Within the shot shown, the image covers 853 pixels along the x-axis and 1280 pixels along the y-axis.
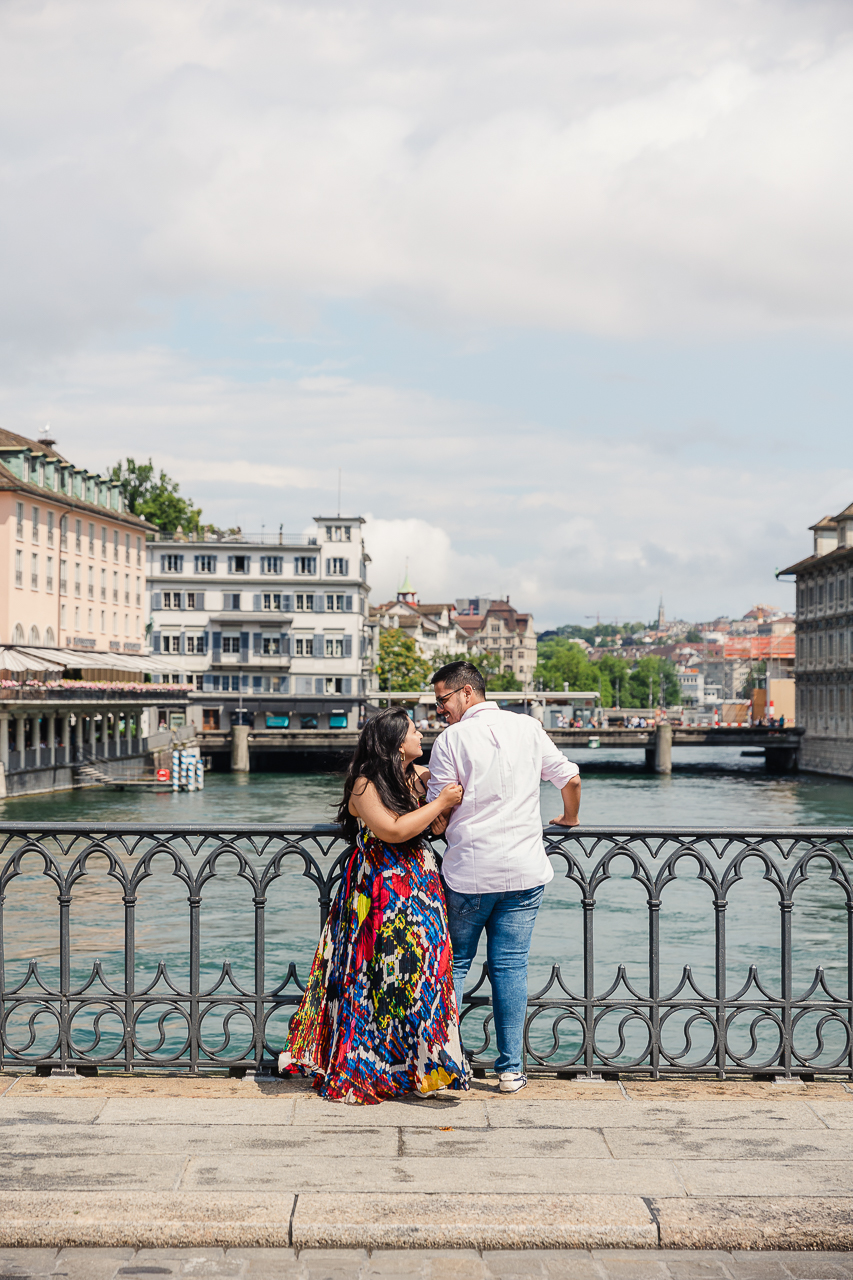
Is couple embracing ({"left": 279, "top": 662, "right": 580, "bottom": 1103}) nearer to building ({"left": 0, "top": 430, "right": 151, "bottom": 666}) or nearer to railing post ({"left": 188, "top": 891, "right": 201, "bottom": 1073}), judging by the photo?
railing post ({"left": 188, "top": 891, "right": 201, "bottom": 1073})

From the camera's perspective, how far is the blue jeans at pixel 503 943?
18.3 ft

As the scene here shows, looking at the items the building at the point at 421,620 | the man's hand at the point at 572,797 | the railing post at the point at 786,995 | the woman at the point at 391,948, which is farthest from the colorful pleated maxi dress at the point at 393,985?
the building at the point at 421,620

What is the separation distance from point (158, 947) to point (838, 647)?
62.0 m

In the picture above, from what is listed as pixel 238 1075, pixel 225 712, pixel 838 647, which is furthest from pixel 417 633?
pixel 238 1075

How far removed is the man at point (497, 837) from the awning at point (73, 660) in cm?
5386

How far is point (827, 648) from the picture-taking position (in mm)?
79000


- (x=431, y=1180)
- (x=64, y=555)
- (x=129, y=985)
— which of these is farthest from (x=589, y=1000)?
(x=64, y=555)

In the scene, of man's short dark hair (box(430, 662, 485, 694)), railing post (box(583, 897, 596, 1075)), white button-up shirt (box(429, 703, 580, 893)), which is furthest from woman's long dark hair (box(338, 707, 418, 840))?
railing post (box(583, 897, 596, 1075))

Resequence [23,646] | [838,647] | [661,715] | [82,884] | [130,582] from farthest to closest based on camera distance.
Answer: [661,715]
[130,582]
[838,647]
[23,646]
[82,884]

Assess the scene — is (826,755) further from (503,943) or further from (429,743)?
(503,943)

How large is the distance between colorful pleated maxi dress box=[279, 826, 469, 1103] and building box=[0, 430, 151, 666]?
59.2 meters

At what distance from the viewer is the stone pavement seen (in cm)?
411

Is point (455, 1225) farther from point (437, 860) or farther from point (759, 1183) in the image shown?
point (437, 860)

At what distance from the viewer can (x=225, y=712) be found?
3632 inches
